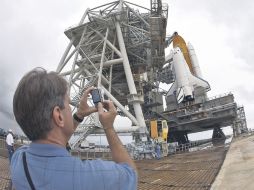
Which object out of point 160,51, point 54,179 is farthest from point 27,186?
point 160,51

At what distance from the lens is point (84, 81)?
113 feet

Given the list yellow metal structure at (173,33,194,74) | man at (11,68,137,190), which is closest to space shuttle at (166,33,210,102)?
yellow metal structure at (173,33,194,74)

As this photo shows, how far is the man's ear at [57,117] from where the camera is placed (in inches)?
77.2

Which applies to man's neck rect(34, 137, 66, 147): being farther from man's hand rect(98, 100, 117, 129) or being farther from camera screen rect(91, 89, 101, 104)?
camera screen rect(91, 89, 101, 104)

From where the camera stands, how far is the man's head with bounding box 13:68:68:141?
196cm

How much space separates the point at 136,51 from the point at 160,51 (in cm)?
368

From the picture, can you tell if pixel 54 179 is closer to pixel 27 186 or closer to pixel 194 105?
pixel 27 186

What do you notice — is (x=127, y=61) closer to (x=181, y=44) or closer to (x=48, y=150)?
(x=181, y=44)

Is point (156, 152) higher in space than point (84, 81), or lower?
lower

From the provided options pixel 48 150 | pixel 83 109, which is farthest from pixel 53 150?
pixel 83 109

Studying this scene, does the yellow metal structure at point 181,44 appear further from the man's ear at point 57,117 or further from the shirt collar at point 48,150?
the shirt collar at point 48,150

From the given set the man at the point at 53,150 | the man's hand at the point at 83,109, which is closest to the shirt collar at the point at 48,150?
the man at the point at 53,150

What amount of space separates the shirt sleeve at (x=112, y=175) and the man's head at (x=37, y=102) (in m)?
0.35

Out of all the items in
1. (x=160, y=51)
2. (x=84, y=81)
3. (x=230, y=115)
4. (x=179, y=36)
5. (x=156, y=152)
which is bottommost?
(x=156, y=152)
